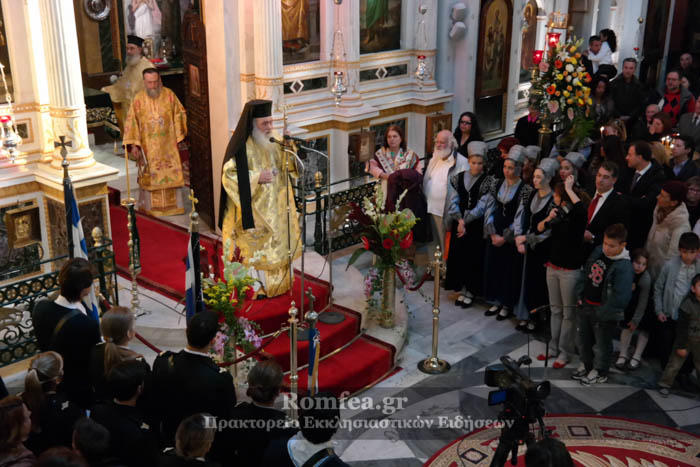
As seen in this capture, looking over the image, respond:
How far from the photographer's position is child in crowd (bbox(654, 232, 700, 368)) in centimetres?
701

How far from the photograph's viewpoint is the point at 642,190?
27.4 feet

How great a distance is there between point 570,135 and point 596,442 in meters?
5.08

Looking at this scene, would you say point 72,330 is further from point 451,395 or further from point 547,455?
point 451,395

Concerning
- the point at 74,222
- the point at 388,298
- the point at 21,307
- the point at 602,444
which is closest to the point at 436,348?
the point at 388,298

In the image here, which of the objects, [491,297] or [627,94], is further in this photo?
[627,94]

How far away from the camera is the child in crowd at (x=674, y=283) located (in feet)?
23.0

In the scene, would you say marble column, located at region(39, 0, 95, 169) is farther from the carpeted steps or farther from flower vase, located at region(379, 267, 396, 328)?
flower vase, located at region(379, 267, 396, 328)

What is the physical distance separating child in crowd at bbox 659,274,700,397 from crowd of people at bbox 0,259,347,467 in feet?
13.6

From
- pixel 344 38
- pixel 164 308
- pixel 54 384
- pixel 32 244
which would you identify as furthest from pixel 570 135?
pixel 54 384

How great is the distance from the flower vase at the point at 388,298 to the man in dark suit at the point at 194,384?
3544 mm

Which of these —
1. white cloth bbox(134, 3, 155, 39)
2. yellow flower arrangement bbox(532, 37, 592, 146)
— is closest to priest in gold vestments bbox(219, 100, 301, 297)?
yellow flower arrangement bbox(532, 37, 592, 146)

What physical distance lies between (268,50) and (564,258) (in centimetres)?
436

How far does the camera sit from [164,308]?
809 centimetres

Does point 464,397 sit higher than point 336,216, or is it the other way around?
point 336,216
